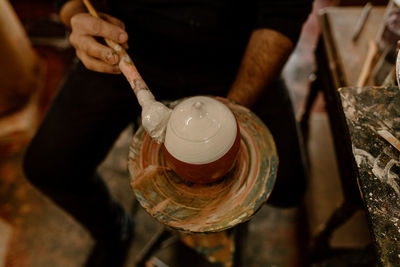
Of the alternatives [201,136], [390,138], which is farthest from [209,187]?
[390,138]

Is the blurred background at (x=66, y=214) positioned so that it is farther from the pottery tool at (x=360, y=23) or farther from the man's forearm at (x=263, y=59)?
the man's forearm at (x=263, y=59)

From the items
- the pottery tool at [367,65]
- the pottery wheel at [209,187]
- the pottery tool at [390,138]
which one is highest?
the pottery tool at [390,138]

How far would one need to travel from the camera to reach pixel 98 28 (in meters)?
0.83

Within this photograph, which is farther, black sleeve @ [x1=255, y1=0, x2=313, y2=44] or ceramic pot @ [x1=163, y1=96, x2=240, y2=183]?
black sleeve @ [x1=255, y1=0, x2=313, y2=44]

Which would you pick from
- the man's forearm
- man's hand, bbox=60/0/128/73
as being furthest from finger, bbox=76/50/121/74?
the man's forearm

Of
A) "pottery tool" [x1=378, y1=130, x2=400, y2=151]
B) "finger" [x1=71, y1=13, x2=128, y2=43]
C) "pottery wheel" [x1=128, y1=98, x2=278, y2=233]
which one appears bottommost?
"pottery wheel" [x1=128, y1=98, x2=278, y2=233]

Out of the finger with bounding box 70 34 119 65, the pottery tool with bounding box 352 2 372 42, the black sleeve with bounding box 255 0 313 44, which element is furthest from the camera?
the pottery tool with bounding box 352 2 372 42

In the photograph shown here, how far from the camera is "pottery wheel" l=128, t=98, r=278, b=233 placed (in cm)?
67

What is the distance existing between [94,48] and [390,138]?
0.79 meters

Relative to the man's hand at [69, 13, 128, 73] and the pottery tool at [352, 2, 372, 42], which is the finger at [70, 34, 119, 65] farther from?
the pottery tool at [352, 2, 372, 42]

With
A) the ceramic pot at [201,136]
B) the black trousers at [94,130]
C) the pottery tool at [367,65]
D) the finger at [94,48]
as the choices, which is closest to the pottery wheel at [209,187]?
the ceramic pot at [201,136]

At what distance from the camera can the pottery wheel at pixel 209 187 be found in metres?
0.67

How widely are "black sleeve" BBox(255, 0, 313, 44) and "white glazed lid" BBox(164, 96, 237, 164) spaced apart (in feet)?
1.69

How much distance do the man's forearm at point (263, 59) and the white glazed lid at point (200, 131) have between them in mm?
378
